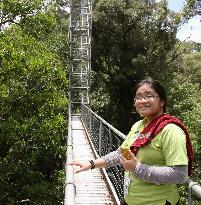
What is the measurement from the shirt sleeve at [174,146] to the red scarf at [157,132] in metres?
0.03

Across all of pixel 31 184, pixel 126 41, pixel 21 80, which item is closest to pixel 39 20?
pixel 21 80

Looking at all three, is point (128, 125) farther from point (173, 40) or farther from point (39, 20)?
point (39, 20)

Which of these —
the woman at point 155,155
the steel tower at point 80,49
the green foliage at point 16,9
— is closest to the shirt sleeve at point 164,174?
the woman at point 155,155

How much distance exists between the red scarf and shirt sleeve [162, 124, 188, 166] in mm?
33

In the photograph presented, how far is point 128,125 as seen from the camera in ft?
66.9

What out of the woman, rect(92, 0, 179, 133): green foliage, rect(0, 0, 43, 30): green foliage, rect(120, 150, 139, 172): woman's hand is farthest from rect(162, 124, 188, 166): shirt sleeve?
rect(92, 0, 179, 133): green foliage

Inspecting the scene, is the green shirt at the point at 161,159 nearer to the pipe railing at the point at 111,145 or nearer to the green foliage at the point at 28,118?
the pipe railing at the point at 111,145

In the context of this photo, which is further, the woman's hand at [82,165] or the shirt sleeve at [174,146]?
the woman's hand at [82,165]

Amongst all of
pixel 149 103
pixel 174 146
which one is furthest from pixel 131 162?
pixel 149 103

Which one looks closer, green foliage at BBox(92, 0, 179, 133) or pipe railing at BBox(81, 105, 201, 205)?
pipe railing at BBox(81, 105, 201, 205)

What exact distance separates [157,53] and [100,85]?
150 inches

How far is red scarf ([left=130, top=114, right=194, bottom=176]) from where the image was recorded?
6.43 ft

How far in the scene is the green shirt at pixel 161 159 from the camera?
1.86 meters

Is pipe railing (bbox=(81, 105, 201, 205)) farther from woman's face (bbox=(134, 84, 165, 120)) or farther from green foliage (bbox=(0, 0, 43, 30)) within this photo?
green foliage (bbox=(0, 0, 43, 30))
